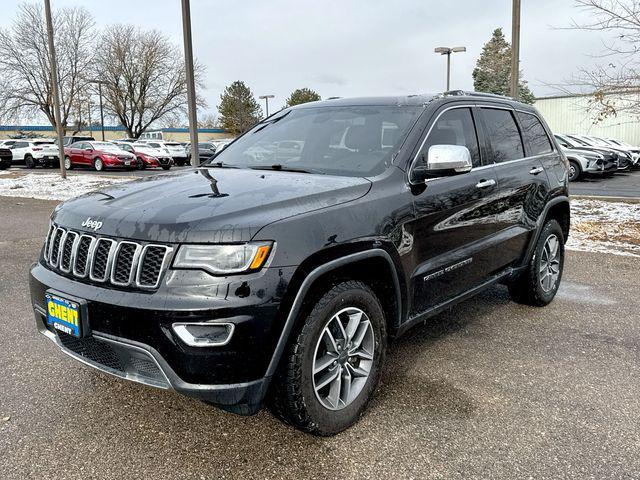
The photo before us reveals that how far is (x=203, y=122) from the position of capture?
8150 centimetres

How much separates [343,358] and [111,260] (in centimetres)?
123

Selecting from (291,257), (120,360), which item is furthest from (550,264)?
(120,360)

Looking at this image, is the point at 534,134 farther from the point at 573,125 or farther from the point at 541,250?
the point at 573,125

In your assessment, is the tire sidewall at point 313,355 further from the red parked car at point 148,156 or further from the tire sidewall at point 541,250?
the red parked car at point 148,156

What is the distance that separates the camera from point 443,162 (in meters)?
3.10

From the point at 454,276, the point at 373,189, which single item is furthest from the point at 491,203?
the point at 373,189

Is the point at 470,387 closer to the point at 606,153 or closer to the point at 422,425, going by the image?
the point at 422,425

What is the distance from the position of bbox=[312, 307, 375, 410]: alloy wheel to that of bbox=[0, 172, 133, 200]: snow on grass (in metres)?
12.6

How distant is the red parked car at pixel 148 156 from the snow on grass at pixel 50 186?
19.2 ft

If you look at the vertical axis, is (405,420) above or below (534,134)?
below

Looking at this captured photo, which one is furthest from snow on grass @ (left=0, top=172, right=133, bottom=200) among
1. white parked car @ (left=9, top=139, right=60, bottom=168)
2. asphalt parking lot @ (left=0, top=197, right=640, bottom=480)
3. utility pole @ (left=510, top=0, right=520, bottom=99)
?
asphalt parking lot @ (left=0, top=197, right=640, bottom=480)

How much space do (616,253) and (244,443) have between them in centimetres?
618

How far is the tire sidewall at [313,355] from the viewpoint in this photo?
2572 millimetres

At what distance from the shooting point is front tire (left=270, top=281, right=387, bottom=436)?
2549 mm
